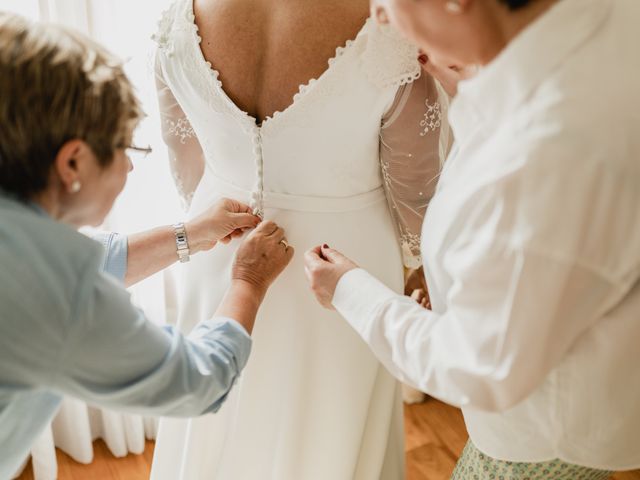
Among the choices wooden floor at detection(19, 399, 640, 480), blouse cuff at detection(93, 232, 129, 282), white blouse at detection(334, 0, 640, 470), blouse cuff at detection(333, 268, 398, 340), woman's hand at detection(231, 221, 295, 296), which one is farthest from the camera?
wooden floor at detection(19, 399, 640, 480)

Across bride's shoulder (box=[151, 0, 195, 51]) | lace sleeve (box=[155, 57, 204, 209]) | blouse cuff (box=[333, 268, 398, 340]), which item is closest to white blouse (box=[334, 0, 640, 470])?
blouse cuff (box=[333, 268, 398, 340])

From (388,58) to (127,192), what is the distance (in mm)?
1077

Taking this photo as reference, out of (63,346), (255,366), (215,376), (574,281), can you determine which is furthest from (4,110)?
(255,366)

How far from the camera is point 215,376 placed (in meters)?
0.97

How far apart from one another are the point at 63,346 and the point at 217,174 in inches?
26.0

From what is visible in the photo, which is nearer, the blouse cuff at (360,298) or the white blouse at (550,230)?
the white blouse at (550,230)

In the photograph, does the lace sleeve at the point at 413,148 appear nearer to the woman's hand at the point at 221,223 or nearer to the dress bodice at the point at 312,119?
the dress bodice at the point at 312,119

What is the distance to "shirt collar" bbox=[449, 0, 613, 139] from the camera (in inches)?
28.6

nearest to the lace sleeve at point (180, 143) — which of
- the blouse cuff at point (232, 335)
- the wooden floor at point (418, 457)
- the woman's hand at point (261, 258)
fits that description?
the woman's hand at point (261, 258)

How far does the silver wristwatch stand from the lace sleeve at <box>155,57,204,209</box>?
0.69 feet

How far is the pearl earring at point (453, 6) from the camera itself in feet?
2.44

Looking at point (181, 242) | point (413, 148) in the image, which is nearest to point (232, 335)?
point (181, 242)

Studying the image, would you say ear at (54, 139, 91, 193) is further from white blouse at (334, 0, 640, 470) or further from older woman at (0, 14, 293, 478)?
white blouse at (334, 0, 640, 470)

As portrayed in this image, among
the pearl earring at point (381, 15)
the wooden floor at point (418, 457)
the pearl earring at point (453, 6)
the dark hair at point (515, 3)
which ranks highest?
the dark hair at point (515, 3)
